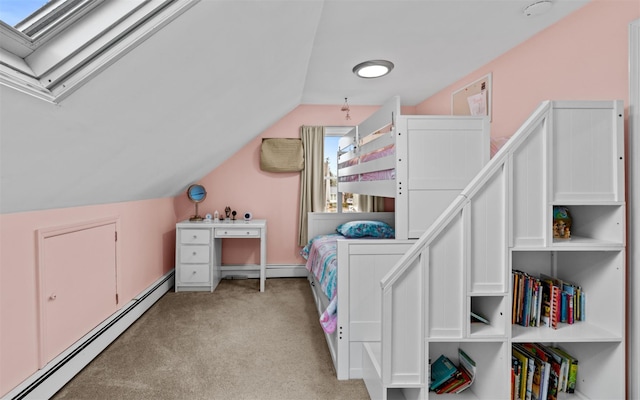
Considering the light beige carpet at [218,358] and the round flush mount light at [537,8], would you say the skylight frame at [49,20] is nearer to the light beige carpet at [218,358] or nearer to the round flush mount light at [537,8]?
the light beige carpet at [218,358]

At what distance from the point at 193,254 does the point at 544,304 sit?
3.25m

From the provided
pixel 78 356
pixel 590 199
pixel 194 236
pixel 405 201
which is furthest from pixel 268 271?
pixel 590 199

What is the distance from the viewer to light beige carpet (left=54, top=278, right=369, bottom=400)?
76.3 inches

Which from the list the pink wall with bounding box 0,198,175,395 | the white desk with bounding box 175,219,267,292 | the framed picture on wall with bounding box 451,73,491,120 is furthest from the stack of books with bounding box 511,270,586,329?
the white desk with bounding box 175,219,267,292

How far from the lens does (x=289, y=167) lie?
14.2ft

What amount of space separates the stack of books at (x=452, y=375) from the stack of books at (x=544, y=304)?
0.34m

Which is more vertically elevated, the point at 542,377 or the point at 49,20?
the point at 49,20

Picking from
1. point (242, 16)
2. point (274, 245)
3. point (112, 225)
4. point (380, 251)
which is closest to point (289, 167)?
point (274, 245)

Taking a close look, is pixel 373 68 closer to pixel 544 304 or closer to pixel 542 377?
pixel 544 304

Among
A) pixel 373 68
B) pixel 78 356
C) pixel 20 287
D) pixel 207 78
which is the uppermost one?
pixel 373 68

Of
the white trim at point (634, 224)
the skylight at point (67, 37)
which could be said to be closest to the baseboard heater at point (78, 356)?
the skylight at point (67, 37)

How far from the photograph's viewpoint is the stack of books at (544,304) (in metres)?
1.64

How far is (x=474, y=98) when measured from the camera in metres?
3.06

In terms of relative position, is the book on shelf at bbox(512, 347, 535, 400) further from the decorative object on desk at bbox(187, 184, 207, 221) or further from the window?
the decorative object on desk at bbox(187, 184, 207, 221)
